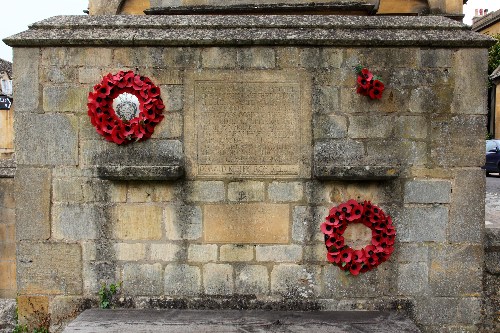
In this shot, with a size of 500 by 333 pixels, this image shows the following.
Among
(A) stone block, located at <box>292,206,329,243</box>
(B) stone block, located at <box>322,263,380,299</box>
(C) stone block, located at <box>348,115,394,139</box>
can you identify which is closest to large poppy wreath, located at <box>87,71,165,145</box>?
(A) stone block, located at <box>292,206,329,243</box>

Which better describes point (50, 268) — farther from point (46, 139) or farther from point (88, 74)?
point (88, 74)

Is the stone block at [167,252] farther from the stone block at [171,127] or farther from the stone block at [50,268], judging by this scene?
the stone block at [171,127]

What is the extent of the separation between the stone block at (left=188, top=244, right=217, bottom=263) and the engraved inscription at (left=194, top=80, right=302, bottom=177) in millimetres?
655

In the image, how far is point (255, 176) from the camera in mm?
A: 3988

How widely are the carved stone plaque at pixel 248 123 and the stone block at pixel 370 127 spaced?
0.40 meters

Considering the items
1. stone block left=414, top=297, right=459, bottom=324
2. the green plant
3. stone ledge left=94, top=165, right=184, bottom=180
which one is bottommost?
stone block left=414, top=297, right=459, bottom=324

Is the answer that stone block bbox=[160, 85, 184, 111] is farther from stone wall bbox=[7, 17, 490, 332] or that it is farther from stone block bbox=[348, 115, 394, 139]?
stone block bbox=[348, 115, 394, 139]

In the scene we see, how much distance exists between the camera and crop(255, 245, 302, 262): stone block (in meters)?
4.01

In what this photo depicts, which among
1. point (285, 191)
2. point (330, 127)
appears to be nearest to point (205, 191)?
point (285, 191)

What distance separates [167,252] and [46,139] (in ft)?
4.74

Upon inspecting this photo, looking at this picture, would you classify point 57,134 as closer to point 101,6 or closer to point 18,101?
point 18,101

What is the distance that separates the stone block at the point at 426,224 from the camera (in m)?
3.98

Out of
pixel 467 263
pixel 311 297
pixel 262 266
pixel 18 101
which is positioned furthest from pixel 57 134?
pixel 467 263

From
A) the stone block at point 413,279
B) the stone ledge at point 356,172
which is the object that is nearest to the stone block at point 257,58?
the stone ledge at point 356,172
